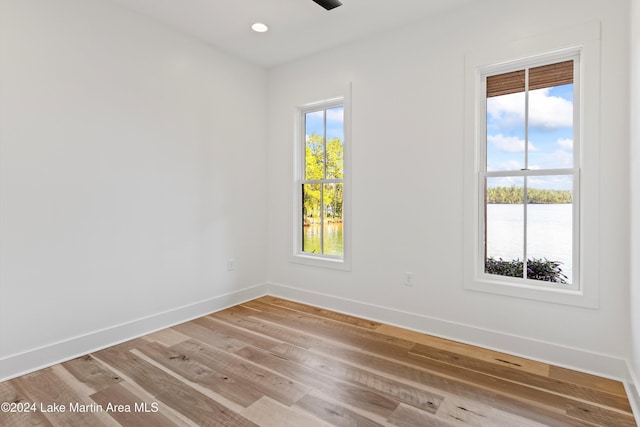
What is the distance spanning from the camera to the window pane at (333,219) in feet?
12.3

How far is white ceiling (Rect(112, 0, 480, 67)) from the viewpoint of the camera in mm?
2811

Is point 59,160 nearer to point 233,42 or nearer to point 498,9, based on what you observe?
point 233,42

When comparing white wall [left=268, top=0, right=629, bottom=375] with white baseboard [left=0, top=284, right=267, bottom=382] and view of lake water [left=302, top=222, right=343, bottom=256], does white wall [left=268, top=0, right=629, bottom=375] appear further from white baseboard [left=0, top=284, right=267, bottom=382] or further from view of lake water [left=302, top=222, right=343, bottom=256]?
white baseboard [left=0, top=284, right=267, bottom=382]

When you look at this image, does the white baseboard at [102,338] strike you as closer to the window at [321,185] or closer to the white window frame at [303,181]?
the white window frame at [303,181]

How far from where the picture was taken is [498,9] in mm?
2670

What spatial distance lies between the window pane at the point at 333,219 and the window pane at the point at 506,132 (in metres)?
1.54

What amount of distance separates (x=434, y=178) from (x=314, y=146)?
5.05ft

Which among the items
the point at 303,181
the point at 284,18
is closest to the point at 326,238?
the point at 303,181

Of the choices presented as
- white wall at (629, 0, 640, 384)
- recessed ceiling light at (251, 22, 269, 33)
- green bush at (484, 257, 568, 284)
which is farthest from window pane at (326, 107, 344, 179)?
white wall at (629, 0, 640, 384)

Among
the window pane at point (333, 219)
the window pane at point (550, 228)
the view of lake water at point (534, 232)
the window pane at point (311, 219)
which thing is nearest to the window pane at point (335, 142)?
the window pane at point (333, 219)

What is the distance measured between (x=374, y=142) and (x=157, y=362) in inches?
104

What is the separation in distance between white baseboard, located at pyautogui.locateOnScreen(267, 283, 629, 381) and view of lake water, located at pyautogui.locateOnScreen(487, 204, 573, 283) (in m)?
0.53

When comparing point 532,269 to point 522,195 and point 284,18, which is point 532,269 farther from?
point 284,18

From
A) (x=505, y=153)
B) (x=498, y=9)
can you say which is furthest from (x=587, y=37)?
(x=505, y=153)
